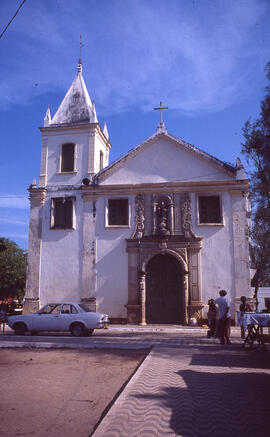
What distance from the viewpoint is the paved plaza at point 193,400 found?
394cm

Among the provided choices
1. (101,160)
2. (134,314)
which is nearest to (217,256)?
(134,314)

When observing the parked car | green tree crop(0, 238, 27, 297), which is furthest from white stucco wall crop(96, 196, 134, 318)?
green tree crop(0, 238, 27, 297)

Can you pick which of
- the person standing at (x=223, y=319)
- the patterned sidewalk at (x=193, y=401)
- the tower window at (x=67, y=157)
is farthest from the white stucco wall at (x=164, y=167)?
the patterned sidewalk at (x=193, y=401)

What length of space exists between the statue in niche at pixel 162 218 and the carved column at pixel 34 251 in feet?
22.4

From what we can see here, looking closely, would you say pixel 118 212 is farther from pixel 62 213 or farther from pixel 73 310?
pixel 73 310

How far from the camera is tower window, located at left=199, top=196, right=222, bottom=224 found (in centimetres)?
1983

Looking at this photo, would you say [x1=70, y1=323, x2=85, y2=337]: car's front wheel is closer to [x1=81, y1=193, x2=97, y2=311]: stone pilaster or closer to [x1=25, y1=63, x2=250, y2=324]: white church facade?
[x1=25, y1=63, x2=250, y2=324]: white church facade

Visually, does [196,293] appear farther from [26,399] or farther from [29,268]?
[26,399]

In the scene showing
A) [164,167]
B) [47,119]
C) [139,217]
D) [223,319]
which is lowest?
[223,319]

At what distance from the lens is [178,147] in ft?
68.7

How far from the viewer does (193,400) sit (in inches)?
197

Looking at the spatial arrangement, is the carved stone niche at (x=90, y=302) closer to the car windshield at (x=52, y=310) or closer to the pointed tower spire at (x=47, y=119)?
the car windshield at (x=52, y=310)

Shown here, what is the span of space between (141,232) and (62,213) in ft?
15.8

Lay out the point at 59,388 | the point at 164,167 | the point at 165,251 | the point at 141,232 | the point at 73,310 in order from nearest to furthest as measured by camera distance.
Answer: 1. the point at 59,388
2. the point at 73,310
3. the point at 165,251
4. the point at 141,232
5. the point at 164,167
